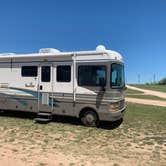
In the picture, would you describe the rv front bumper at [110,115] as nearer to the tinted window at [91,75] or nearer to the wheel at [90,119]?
the wheel at [90,119]

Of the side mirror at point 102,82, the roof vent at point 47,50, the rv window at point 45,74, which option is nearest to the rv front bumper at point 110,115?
the side mirror at point 102,82

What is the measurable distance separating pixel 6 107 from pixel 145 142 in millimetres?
6841

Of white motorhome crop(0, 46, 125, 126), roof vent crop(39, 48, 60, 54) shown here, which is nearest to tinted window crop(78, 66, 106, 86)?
white motorhome crop(0, 46, 125, 126)

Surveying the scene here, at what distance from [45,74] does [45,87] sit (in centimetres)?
56

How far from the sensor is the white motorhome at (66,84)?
29.4 feet

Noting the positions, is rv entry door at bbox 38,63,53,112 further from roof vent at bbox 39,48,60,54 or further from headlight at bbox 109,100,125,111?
headlight at bbox 109,100,125,111

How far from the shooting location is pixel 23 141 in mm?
7039

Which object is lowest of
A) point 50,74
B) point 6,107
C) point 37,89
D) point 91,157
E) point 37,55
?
point 91,157

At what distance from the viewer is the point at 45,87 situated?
1012 cm

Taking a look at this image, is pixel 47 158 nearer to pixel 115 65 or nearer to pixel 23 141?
pixel 23 141

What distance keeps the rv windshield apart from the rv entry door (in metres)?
2.71

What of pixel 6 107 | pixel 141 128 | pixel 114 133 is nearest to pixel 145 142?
pixel 114 133

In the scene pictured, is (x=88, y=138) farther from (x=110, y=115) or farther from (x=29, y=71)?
(x=29, y=71)

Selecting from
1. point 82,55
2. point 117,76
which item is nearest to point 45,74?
point 82,55
